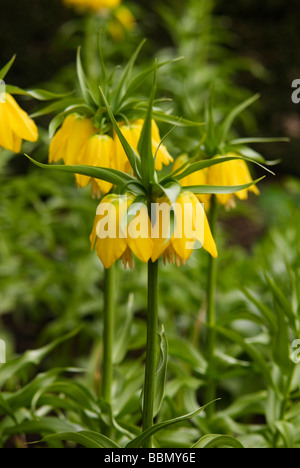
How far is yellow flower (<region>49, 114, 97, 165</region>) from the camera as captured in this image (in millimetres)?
982

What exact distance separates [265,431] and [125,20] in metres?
1.91

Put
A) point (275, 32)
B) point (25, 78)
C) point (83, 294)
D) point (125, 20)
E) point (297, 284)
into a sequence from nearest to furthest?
1. point (297, 284)
2. point (83, 294)
3. point (125, 20)
4. point (25, 78)
5. point (275, 32)

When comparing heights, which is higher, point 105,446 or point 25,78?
point 25,78

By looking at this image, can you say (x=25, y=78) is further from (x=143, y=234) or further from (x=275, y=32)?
(x=143, y=234)

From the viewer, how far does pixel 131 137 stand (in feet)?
3.15

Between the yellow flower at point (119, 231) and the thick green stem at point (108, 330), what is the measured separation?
10.8 inches

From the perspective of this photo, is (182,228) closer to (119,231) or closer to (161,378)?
(119,231)

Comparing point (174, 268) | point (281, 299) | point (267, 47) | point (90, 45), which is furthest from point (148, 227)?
point (267, 47)

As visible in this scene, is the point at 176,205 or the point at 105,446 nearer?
the point at 176,205

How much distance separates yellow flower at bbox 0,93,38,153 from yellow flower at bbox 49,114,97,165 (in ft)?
0.17

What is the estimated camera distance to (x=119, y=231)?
2.57 feet

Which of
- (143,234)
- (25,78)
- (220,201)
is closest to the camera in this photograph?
(143,234)

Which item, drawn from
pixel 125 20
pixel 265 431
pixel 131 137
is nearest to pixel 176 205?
pixel 131 137

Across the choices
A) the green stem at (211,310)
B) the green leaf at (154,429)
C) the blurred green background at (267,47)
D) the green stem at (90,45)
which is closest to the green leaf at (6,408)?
the green leaf at (154,429)
